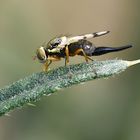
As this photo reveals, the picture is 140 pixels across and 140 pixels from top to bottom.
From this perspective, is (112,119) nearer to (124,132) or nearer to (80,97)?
(124,132)

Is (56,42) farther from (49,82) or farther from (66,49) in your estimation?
(49,82)

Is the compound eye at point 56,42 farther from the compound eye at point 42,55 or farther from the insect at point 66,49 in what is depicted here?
the compound eye at point 42,55

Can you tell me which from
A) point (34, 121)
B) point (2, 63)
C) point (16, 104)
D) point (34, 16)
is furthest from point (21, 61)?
point (16, 104)

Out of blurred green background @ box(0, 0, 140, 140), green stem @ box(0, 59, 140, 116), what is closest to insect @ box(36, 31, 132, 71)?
green stem @ box(0, 59, 140, 116)

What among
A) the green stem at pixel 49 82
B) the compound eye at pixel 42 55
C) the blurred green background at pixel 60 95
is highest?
the green stem at pixel 49 82

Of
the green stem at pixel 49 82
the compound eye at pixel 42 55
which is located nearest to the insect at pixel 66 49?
the compound eye at pixel 42 55

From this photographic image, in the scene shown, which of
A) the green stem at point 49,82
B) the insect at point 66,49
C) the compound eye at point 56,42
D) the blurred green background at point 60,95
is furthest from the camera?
the blurred green background at point 60,95
